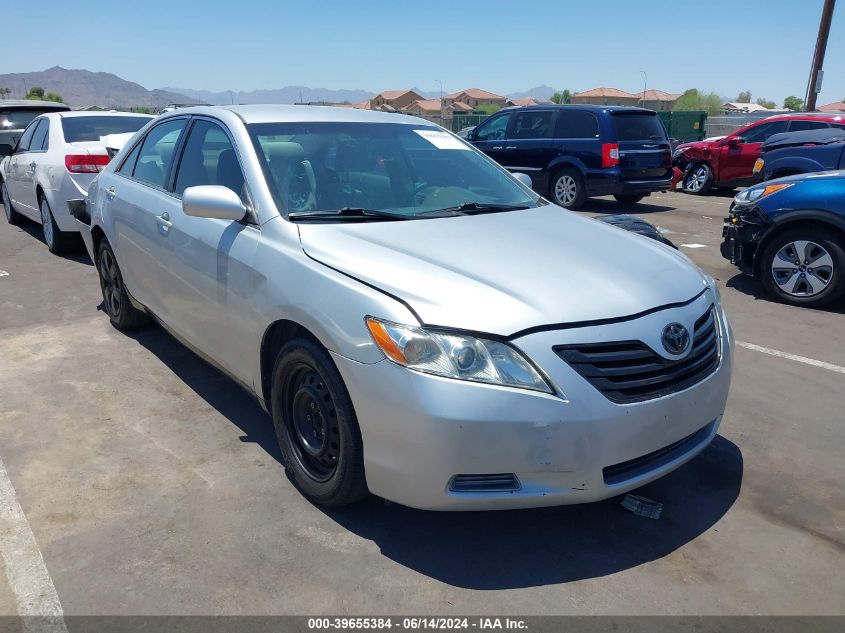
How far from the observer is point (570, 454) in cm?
253

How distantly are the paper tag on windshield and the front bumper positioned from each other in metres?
2.05

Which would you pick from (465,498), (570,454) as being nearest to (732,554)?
(570,454)

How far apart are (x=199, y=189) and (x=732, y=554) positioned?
2.84m

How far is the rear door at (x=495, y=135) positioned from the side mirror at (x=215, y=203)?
34.2ft

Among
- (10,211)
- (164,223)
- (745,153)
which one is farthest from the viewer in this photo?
(745,153)

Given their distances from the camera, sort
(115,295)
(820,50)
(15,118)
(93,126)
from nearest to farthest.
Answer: (115,295) < (93,126) < (15,118) < (820,50)

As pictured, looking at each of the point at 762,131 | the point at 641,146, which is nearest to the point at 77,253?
the point at 641,146

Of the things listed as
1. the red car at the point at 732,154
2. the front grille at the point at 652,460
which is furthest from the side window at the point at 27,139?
the red car at the point at 732,154

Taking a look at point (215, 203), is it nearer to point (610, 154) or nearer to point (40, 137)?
point (40, 137)

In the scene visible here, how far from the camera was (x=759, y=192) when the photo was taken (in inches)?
270

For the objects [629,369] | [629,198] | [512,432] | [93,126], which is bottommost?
[629,198]

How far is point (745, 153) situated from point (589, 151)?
4416 mm

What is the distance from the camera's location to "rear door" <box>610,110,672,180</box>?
11.9 m

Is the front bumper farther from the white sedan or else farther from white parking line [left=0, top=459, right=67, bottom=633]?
the white sedan
